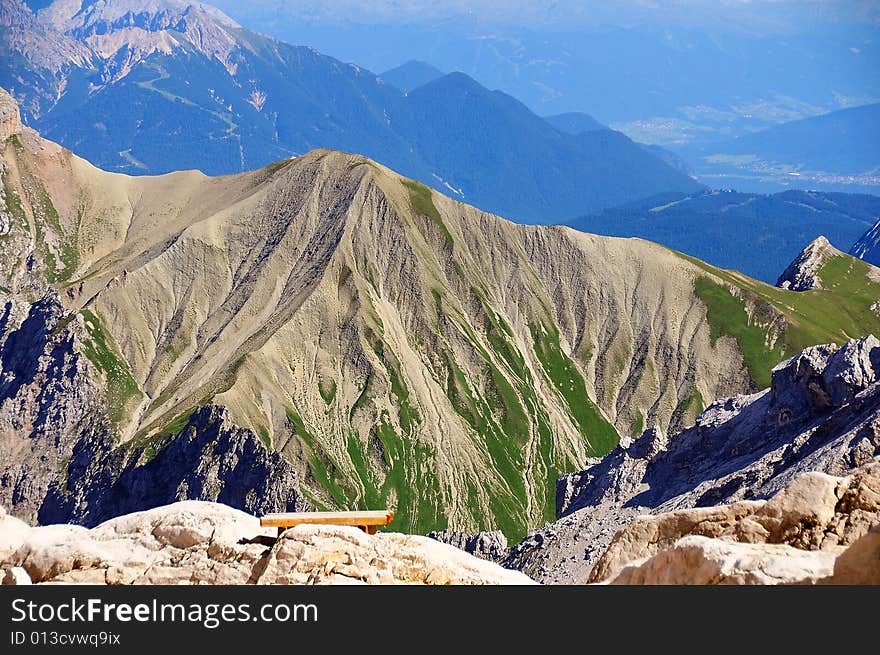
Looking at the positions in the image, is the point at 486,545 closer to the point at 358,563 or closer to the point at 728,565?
the point at 358,563

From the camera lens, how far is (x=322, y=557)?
88.5 ft

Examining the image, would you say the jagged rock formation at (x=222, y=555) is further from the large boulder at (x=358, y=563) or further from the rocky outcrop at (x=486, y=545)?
the rocky outcrop at (x=486, y=545)

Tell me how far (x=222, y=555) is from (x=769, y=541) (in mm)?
15550

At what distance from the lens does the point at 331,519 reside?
31.4 metres

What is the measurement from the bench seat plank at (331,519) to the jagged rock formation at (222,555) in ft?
1.88

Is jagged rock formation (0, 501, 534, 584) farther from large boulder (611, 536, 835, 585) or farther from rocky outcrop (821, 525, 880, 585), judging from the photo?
rocky outcrop (821, 525, 880, 585)

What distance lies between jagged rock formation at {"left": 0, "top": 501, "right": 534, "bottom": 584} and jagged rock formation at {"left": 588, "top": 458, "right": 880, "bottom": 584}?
381 centimetres

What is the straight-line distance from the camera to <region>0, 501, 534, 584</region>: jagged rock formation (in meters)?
26.9

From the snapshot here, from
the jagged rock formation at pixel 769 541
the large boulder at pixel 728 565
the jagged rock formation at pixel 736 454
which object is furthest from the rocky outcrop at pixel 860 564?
the jagged rock formation at pixel 736 454

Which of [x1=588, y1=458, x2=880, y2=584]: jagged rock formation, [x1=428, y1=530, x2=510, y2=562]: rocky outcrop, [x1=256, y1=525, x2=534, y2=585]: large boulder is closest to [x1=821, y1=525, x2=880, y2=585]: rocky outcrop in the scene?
[x1=588, y1=458, x2=880, y2=584]: jagged rock formation

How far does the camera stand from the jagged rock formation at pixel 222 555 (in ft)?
88.3
